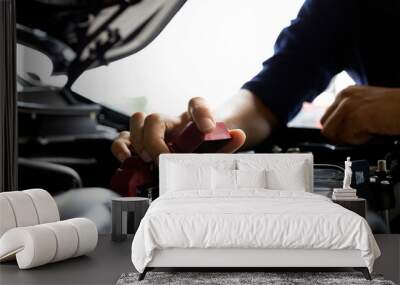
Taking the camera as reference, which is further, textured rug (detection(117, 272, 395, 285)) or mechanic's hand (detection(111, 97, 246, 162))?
mechanic's hand (detection(111, 97, 246, 162))

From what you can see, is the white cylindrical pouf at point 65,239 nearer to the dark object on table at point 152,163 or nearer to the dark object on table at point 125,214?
the dark object on table at point 125,214

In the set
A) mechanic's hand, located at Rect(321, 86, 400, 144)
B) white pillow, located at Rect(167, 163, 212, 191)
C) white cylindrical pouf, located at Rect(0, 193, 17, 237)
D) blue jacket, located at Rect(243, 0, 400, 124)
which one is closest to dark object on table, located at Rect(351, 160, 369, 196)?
mechanic's hand, located at Rect(321, 86, 400, 144)

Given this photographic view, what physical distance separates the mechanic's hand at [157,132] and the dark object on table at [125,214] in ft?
2.34

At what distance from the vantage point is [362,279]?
16.5 feet

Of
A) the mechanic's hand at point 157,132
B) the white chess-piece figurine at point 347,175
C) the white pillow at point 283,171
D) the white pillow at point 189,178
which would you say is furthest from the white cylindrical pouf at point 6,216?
the white chess-piece figurine at point 347,175

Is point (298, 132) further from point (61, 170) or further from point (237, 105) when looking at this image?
point (61, 170)

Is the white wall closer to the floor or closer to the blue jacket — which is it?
the blue jacket

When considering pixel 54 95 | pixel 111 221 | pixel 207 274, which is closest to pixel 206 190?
pixel 207 274

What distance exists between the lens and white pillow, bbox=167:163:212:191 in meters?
6.76

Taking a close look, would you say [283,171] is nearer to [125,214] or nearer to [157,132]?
[157,132]

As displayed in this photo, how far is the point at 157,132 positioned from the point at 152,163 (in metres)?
0.35

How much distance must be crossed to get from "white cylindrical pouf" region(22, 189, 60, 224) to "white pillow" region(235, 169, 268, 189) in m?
1.78

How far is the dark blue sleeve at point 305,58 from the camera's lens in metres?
7.42

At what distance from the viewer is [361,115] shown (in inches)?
291
